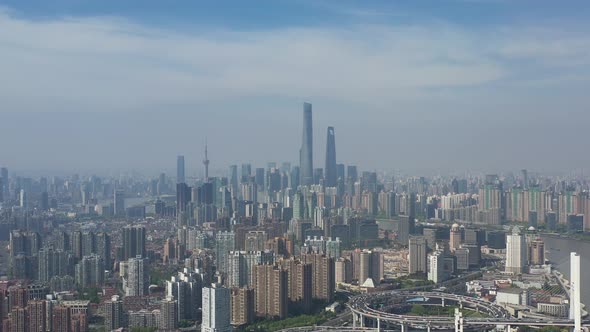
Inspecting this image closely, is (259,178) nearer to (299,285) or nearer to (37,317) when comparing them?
(299,285)

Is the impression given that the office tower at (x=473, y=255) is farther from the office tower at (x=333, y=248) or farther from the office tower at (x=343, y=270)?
the office tower at (x=343, y=270)

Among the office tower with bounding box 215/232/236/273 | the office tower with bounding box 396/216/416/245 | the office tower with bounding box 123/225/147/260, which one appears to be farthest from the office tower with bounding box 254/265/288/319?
the office tower with bounding box 396/216/416/245

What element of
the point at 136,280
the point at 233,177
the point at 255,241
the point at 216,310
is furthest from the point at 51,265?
the point at 233,177

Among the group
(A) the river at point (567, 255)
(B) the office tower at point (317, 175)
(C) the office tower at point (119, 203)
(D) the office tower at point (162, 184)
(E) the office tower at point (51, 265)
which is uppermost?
(B) the office tower at point (317, 175)

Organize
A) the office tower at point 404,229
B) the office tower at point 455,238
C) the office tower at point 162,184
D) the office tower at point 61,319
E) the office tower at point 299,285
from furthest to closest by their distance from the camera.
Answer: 1. the office tower at point 162,184
2. the office tower at point 404,229
3. the office tower at point 455,238
4. the office tower at point 299,285
5. the office tower at point 61,319

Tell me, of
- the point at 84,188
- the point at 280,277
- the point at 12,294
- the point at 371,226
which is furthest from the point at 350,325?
the point at 84,188

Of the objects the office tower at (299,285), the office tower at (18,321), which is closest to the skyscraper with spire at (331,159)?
the office tower at (299,285)

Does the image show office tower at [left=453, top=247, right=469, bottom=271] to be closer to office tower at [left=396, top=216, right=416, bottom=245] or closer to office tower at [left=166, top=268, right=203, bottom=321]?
office tower at [left=396, top=216, right=416, bottom=245]
